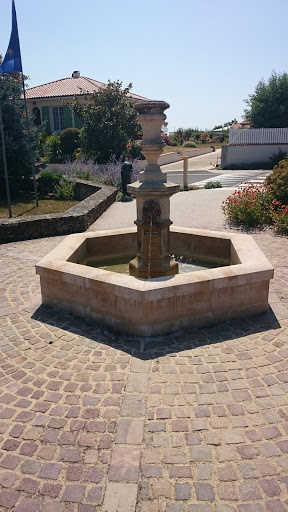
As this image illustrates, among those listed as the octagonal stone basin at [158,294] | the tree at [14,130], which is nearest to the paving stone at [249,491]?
the octagonal stone basin at [158,294]

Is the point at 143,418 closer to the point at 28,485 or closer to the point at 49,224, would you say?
the point at 28,485

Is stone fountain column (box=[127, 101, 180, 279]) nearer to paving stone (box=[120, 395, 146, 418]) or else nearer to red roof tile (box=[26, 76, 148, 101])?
paving stone (box=[120, 395, 146, 418])

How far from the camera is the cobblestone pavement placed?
2.65 metres

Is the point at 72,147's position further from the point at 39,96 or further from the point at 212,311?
the point at 212,311

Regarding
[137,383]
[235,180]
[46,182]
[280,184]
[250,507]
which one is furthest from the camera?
[235,180]

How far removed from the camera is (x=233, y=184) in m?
18.9

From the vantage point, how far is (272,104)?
104 feet

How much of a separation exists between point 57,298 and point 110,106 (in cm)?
1766

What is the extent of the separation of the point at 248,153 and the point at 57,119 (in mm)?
14521

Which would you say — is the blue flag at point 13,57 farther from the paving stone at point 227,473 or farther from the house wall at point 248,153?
the house wall at point 248,153

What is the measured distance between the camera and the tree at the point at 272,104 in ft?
104

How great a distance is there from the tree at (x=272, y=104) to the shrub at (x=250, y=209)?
79.0 feet

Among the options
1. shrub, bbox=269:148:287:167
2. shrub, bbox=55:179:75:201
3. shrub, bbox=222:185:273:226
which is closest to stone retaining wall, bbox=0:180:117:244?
shrub, bbox=55:179:75:201

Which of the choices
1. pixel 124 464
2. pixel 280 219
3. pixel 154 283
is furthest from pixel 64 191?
pixel 124 464
